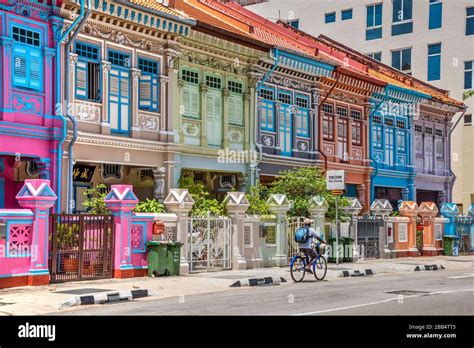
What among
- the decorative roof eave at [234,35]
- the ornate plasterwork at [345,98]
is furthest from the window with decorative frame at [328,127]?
the decorative roof eave at [234,35]

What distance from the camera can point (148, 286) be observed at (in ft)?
59.5

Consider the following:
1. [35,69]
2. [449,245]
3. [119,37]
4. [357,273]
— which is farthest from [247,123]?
[449,245]

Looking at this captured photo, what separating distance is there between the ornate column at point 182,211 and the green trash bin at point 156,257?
87cm

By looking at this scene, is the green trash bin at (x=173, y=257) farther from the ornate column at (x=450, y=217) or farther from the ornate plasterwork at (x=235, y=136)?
the ornate column at (x=450, y=217)

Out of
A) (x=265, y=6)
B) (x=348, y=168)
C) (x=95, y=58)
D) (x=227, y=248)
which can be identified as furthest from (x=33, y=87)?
(x=265, y=6)

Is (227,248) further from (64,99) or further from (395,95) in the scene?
(395,95)

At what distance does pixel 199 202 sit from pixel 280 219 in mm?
2568

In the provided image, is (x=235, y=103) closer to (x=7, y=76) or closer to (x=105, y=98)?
(x=105, y=98)

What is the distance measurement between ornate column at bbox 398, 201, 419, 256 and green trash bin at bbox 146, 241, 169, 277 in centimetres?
1372

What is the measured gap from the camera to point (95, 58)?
74.9 ft

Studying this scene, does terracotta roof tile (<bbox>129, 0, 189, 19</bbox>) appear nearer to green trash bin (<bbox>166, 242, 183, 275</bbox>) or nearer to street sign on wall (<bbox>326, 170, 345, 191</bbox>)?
street sign on wall (<bbox>326, 170, 345, 191</bbox>)

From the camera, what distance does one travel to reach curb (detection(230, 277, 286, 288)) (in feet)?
63.1

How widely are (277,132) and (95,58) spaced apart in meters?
8.93

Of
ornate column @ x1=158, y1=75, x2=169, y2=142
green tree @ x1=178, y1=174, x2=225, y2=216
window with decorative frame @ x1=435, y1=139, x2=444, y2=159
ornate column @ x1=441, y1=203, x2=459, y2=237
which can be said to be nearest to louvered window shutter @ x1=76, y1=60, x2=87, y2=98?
ornate column @ x1=158, y1=75, x2=169, y2=142
